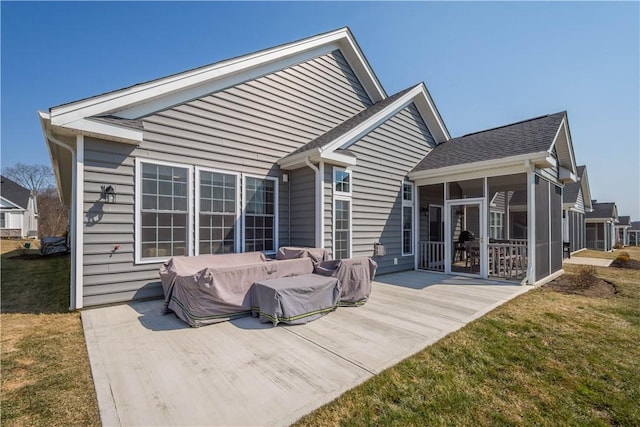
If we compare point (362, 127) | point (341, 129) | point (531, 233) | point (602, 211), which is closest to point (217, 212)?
point (341, 129)

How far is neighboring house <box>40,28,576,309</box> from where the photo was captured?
5004mm

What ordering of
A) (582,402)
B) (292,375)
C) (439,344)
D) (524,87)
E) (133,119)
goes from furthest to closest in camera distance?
(524,87)
(133,119)
(439,344)
(292,375)
(582,402)

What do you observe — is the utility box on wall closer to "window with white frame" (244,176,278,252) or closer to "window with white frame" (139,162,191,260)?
"window with white frame" (244,176,278,252)

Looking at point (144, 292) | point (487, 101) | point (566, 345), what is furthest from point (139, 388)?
point (487, 101)

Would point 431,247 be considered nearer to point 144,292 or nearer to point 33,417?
point 144,292

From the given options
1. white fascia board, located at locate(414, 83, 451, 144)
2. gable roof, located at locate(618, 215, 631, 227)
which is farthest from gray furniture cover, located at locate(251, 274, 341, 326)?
gable roof, located at locate(618, 215, 631, 227)

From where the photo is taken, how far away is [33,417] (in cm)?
218

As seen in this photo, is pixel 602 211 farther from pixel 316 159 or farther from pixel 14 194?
pixel 14 194

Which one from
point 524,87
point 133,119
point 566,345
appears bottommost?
point 566,345

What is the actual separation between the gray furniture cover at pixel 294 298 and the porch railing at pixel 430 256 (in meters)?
5.56

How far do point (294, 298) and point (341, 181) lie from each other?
3772mm

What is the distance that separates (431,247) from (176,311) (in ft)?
26.0

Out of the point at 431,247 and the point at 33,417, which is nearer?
the point at 33,417

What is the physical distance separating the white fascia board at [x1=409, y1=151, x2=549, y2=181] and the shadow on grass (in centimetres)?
931
